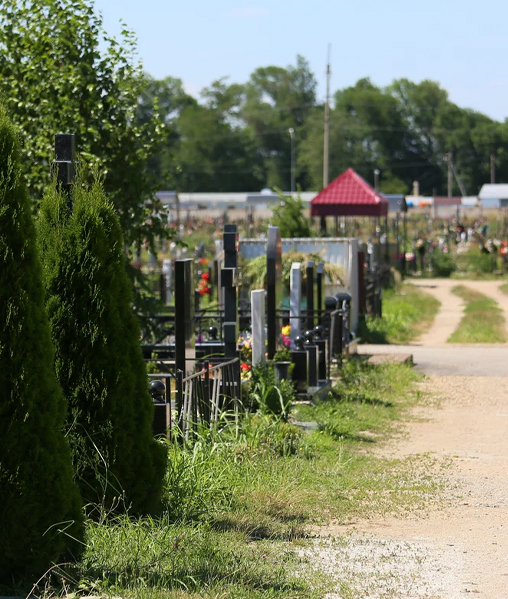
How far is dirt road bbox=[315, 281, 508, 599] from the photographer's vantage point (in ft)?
17.0

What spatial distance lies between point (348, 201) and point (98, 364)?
25304 mm

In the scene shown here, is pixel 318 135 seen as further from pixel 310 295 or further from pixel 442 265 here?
pixel 310 295

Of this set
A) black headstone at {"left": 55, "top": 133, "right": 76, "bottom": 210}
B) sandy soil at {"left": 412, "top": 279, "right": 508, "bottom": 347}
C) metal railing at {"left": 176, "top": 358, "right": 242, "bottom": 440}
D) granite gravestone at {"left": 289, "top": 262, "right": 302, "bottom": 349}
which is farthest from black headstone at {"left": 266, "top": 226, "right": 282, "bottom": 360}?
sandy soil at {"left": 412, "top": 279, "right": 508, "bottom": 347}

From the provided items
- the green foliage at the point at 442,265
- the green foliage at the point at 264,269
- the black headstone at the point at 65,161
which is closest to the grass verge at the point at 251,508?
the black headstone at the point at 65,161

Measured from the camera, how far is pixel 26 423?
4609 mm

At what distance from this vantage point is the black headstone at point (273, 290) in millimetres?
12070

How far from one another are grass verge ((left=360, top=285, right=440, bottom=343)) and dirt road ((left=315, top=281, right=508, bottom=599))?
7.51 m

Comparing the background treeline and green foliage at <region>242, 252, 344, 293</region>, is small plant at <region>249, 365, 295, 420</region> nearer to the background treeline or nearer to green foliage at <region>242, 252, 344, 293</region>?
green foliage at <region>242, 252, 344, 293</region>

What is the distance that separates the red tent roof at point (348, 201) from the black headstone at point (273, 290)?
16.5 meters

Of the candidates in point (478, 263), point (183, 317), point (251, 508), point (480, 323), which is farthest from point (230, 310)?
point (478, 263)

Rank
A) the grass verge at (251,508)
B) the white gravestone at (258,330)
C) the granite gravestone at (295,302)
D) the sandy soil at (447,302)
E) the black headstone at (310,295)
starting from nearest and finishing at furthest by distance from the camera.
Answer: the grass verge at (251,508) < the white gravestone at (258,330) < the granite gravestone at (295,302) < the black headstone at (310,295) < the sandy soil at (447,302)

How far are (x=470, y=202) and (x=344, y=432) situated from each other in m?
82.6

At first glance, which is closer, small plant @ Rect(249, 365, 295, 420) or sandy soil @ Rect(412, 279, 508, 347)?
small plant @ Rect(249, 365, 295, 420)

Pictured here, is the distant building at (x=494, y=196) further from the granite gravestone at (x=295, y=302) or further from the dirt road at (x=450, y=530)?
the dirt road at (x=450, y=530)
